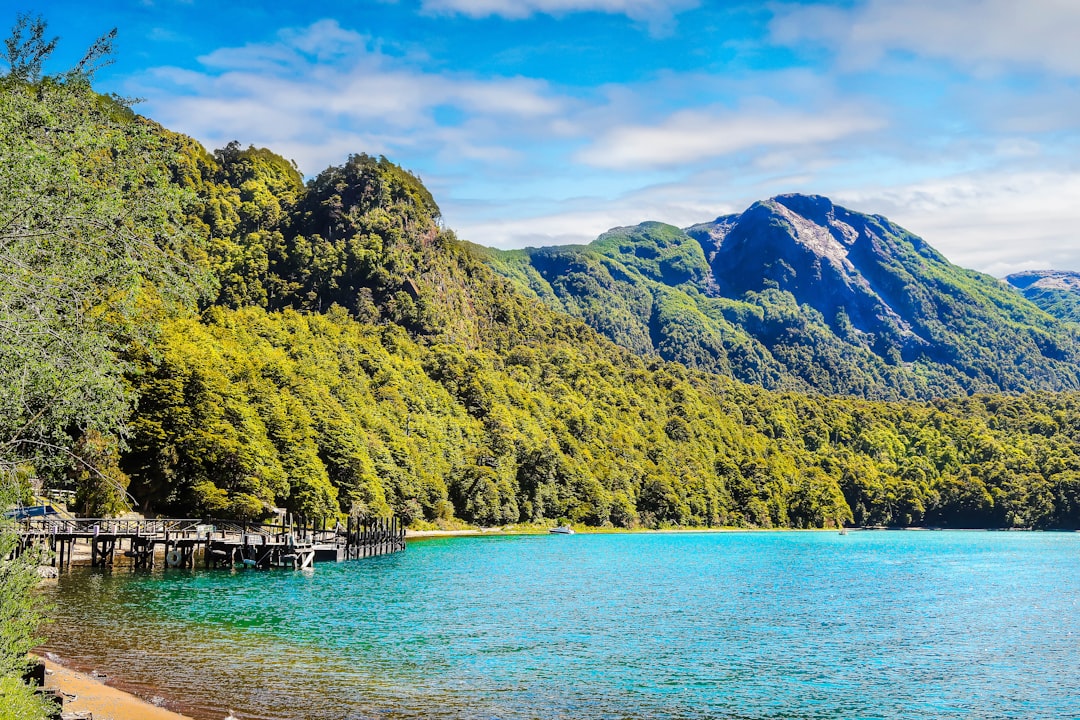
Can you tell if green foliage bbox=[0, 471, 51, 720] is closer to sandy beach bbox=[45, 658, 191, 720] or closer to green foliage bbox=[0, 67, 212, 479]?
sandy beach bbox=[45, 658, 191, 720]

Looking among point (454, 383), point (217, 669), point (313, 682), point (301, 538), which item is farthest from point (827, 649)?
point (454, 383)

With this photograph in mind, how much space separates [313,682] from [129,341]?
50851 millimetres

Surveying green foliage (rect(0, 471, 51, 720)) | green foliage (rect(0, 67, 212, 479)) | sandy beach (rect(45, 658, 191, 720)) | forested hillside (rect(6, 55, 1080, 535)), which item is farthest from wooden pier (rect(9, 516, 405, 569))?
green foliage (rect(0, 471, 51, 720))

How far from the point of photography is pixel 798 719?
25953 millimetres

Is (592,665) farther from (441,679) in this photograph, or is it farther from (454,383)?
(454,383)

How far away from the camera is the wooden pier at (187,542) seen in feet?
197

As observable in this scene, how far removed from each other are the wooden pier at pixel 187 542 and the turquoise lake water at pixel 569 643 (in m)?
2.39

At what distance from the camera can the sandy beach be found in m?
22.4

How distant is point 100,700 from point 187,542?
4285 cm

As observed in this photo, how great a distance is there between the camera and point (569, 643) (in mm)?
38188

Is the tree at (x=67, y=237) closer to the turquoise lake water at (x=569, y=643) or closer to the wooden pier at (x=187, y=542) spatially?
the turquoise lake water at (x=569, y=643)

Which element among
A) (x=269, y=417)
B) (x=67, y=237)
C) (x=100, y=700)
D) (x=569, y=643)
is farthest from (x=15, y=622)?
(x=269, y=417)

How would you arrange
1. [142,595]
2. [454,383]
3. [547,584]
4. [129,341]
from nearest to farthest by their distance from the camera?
[142,595]
[547,584]
[129,341]
[454,383]

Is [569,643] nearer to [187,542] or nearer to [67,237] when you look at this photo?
[67,237]
